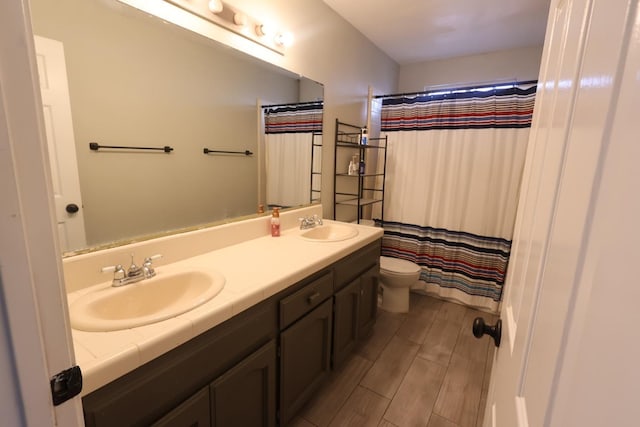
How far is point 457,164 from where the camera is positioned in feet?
8.72

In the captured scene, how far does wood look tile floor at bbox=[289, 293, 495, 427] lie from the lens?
5.07ft

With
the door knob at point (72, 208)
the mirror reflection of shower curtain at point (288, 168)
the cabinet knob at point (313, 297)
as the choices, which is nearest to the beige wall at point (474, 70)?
the mirror reflection of shower curtain at point (288, 168)

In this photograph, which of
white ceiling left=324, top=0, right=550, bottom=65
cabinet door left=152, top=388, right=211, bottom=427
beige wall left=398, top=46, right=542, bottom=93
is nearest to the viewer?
cabinet door left=152, top=388, right=211, bottom=427

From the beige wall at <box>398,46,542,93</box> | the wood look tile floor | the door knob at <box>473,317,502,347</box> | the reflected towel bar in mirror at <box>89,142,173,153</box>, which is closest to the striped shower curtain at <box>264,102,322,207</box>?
the reflected towel bar in mirror at <box>89,142,173,153</box>

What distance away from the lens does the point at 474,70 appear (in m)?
3.11

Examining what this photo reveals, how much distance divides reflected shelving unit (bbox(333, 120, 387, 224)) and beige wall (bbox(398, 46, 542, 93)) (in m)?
1.03

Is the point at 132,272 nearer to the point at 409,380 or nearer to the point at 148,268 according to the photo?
the point at 148,268

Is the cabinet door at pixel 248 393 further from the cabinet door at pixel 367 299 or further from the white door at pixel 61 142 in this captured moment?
the cabinet door at pixel 367 299

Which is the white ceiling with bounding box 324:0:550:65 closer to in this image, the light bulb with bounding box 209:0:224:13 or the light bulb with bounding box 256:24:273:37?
the light bulb with bounding box 256:24:273:37

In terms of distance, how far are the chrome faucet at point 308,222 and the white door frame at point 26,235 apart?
165 centimetres

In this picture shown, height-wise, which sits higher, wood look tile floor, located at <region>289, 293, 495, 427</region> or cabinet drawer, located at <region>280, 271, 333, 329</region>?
cabinet drawer, located at <region>280, 271, 333, 329</region>


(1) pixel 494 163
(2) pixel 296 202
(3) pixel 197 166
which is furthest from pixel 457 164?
(3) pixel 197 166

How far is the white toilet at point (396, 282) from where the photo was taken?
2436mm

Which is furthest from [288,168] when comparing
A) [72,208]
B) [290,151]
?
[72,208]
